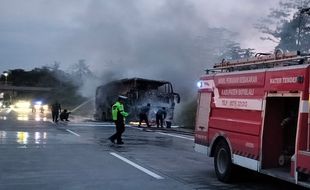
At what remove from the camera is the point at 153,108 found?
35344 mm

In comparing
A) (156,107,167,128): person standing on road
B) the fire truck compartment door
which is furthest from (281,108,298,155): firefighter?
(156,107,167,128): person standing on road

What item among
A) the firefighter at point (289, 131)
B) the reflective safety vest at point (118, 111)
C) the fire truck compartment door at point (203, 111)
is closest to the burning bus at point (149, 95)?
the reflective safety vest at point (118, 111)

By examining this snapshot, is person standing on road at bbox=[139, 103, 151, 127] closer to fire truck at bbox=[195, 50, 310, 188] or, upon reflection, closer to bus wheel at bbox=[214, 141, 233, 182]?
fire truck at bbox=[195, 50, 310, 188]

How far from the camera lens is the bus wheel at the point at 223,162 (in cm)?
996

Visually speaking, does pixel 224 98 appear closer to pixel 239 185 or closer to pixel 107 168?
pixel 239 185

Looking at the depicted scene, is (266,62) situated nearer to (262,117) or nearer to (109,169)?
(262,117)

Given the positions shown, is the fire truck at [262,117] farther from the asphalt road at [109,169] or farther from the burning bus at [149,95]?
the burning bus at [149,95]

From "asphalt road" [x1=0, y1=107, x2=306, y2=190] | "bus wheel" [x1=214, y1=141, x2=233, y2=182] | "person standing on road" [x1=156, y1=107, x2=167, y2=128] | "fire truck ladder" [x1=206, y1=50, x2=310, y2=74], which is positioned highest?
"fire truck ladder" [x1=206, y1=50, x2=310, y2=74]

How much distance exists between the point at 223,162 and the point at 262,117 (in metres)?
1.80

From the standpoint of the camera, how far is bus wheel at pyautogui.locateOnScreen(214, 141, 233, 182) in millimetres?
9964

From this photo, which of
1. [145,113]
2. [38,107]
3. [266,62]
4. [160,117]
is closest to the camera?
[266,62]

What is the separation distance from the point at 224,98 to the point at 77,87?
55781mm

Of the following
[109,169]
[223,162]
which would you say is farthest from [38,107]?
[223,162]

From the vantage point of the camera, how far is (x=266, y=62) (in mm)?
9047
